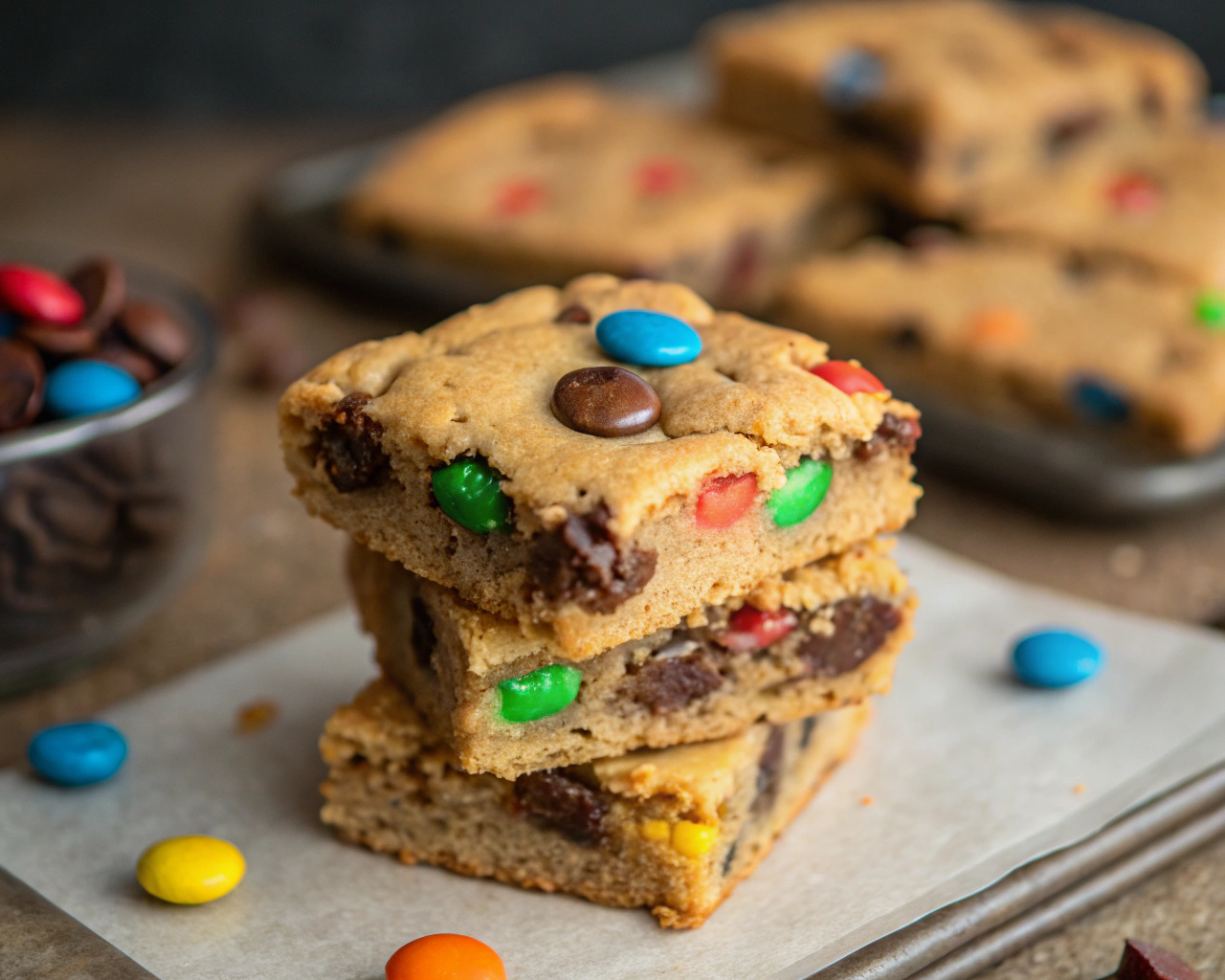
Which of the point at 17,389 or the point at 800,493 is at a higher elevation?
the point at 800,493

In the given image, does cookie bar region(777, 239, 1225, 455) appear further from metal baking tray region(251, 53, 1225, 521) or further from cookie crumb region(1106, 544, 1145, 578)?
cookie crumb region(1106, 544, 1145, 578)

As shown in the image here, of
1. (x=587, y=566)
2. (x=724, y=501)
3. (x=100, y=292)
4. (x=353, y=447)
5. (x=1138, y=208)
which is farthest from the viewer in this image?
(x=1138, y=208)

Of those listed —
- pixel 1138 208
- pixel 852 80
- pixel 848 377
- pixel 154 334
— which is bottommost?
pixel 1138 208

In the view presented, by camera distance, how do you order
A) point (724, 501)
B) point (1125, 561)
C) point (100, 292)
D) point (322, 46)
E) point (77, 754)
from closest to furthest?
point (724, 501)
point (77, 754)
point (100, 292)
point (1125, 561)
point (322, 46)

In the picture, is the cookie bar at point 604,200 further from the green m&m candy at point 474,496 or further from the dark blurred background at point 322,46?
the green m&m candy at point 474,496

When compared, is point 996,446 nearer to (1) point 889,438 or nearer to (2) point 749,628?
(1) point 889,438

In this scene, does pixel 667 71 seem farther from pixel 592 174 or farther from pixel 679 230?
pixel 679 230

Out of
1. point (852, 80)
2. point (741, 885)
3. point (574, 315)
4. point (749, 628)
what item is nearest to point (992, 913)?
point (741, 885)

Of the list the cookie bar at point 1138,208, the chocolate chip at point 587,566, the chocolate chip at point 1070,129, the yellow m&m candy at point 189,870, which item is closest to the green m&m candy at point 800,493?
the chocolate chip at point 587,566
